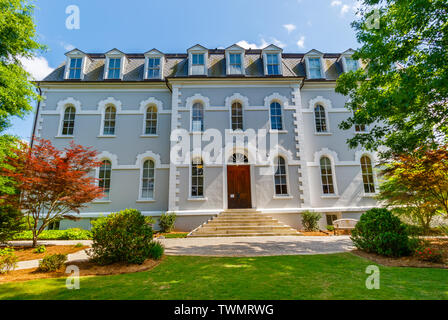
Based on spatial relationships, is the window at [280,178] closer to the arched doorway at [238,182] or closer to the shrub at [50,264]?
the arched doorway at [238,182]

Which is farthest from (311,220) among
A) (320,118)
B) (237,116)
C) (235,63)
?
(235,63)

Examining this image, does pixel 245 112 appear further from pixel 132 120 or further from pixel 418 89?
pixel 418 89

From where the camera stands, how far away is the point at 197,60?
52.4 feet

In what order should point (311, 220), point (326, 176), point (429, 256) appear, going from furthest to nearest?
point (326, 176) < point (311, 220) < point (429, 256)

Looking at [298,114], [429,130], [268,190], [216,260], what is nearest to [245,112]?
[298,114]

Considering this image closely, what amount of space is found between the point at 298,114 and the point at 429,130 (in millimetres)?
8179

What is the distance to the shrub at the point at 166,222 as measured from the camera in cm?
1256

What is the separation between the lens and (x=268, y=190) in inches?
549

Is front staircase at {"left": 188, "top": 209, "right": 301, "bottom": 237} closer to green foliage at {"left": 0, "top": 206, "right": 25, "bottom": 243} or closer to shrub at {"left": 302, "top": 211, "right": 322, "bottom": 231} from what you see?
shrub at {"left": 302, "top": 211, "right": 322, "bottom": 231}

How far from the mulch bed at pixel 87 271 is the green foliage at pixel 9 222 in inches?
173

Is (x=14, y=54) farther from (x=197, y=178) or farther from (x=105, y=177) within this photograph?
(x=197, y=178)

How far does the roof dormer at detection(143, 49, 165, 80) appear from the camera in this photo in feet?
53.8

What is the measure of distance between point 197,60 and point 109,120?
7.98 metres
